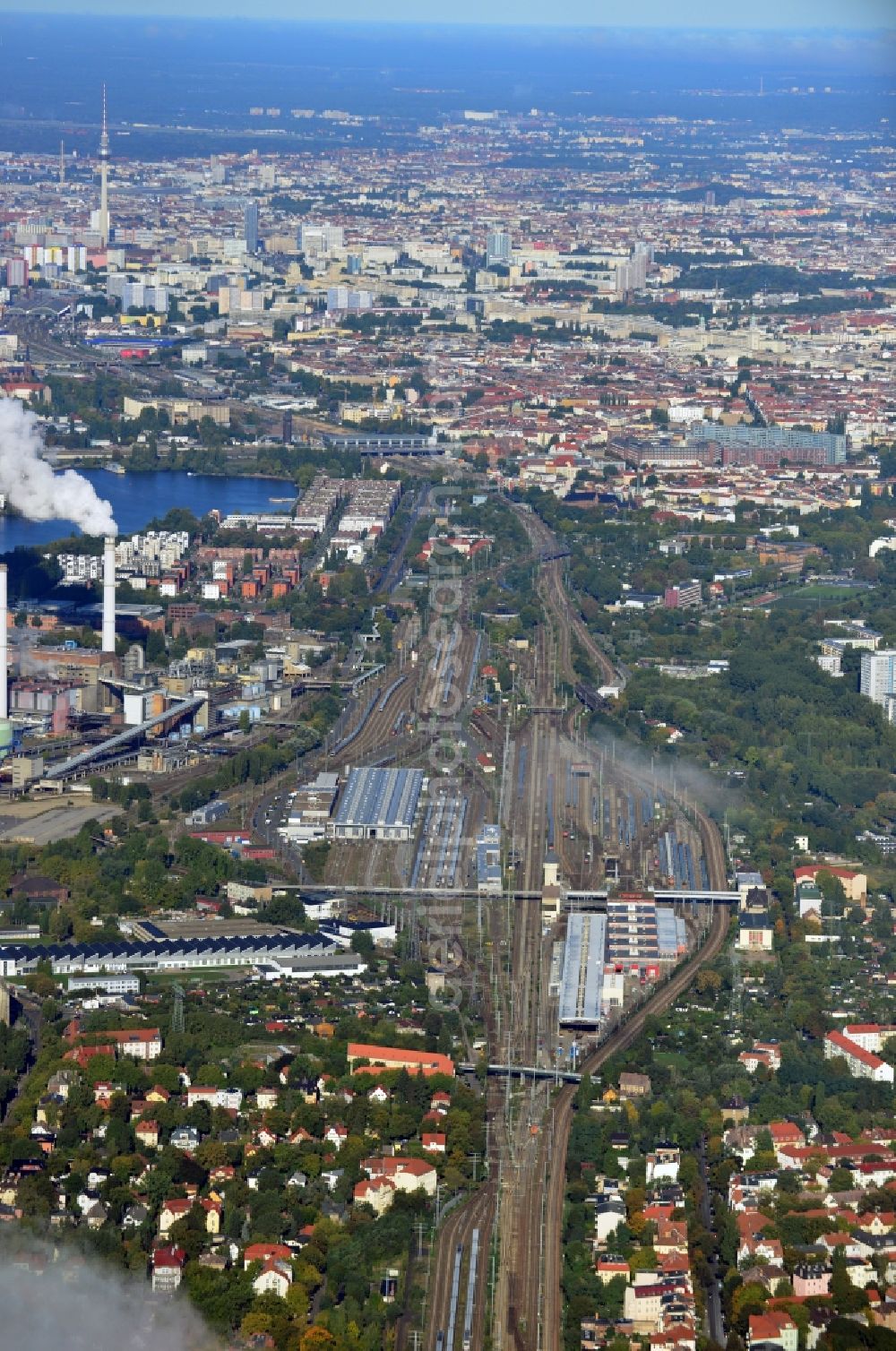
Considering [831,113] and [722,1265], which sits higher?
[722,1265]

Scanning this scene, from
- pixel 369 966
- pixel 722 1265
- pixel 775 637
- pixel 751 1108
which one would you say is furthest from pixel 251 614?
pixel 722 1265

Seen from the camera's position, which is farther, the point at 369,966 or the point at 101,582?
the point at 101,582

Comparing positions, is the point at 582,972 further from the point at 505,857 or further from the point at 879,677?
the point at 879,677

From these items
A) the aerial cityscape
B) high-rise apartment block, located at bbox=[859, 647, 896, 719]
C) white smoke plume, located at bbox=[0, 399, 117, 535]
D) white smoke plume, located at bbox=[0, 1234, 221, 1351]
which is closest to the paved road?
the aerial cityscape

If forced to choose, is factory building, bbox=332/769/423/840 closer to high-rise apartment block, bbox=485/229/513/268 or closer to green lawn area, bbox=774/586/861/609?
green lawn area, bbox=774/586/861/609

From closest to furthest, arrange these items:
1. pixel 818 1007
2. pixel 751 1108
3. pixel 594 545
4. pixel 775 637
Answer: pixel 751 1108, pixel 818 1007, pixel 775 637, pixel 594 545

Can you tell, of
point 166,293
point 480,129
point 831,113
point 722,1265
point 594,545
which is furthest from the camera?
point 480,129

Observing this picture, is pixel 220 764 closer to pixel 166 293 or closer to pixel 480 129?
pixel 166 293

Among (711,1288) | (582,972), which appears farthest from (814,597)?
(711,1288)

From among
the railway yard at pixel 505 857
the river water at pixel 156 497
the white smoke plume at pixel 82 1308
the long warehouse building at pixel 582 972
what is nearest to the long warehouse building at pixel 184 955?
the railway yard at pixel 505 857
